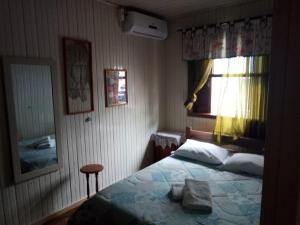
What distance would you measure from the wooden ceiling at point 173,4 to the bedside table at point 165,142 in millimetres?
1925

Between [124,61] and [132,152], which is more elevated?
[124,61]

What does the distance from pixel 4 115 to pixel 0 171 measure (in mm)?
529

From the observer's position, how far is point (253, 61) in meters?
2.93

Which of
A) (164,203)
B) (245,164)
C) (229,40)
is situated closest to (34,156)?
(164,203)

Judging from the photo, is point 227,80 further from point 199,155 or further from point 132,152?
point 132,152

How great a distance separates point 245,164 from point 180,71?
1.87m

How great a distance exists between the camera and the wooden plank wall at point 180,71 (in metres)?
3.24

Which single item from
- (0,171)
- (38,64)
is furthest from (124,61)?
(0,171)

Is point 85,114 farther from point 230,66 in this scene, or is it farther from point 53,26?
point 230,66

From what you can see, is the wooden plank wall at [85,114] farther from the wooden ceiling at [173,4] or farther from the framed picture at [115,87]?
the wooden ceiling at [173,4]

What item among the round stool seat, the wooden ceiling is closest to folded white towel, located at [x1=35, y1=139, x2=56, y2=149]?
the round stool seat

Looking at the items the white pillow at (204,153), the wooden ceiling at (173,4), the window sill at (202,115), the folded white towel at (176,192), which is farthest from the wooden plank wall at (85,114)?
the folded white towel at (176,192)

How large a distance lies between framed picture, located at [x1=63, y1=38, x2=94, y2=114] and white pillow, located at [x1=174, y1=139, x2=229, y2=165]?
137cm

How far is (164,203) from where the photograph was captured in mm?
1929
